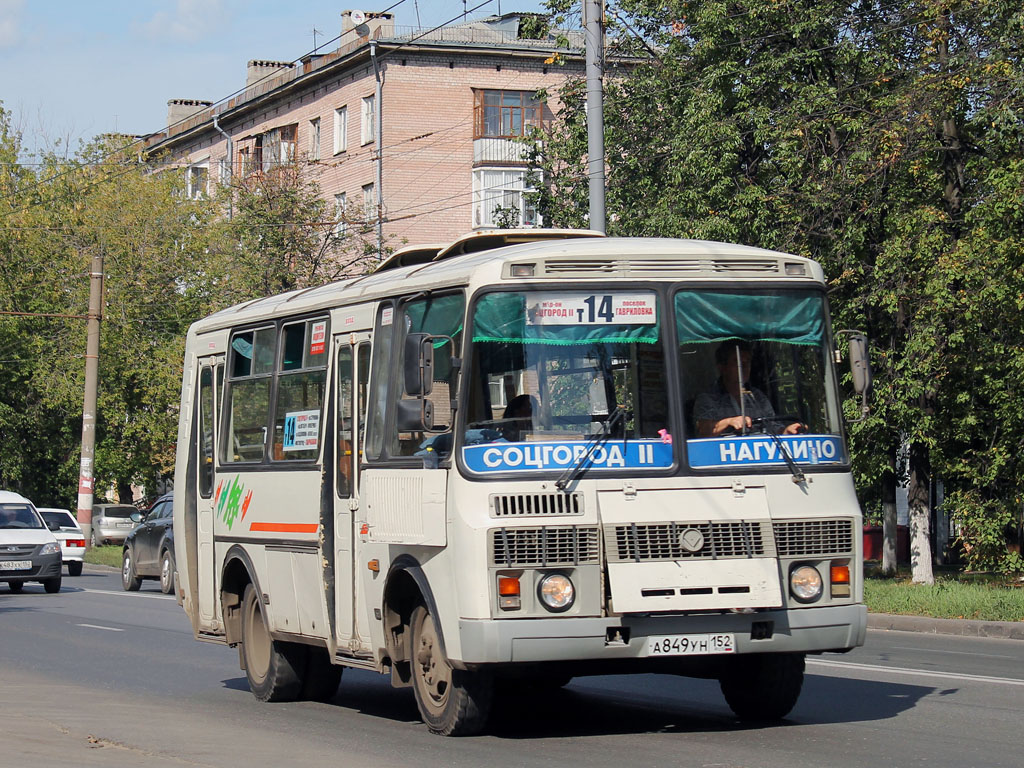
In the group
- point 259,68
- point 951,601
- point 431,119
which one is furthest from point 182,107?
point 951,601

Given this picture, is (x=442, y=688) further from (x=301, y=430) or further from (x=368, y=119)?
(x=368, y=119)

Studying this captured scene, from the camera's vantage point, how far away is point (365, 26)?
54.7 meters

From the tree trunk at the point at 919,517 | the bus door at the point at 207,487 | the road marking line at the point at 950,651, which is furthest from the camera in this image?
the tree trunk at the point at 919,517

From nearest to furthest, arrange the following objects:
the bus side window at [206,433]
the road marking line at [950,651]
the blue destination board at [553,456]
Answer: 1. the blue destination board at [553,456]
2. the bus side window at [206,433]
3. the road marking line at [950,651]

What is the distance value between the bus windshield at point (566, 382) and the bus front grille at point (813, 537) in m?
0.76

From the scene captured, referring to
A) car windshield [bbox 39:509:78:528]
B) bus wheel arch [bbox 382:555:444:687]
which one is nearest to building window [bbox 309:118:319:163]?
car windshield [bbox 39:509:78:528]

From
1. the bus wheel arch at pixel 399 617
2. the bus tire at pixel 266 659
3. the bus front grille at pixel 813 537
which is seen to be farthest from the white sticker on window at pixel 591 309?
the bus tire at pixel 266 659

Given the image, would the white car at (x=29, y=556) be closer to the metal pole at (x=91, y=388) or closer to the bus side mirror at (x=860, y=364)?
the metal pole at (x=91, y=388)

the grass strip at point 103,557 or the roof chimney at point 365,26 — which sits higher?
the roof chimney at point 365,26

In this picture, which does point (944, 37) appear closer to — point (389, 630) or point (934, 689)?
point (934, 689)

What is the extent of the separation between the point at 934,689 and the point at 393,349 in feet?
15.5

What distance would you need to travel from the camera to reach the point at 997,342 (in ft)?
78.5

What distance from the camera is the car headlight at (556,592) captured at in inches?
340

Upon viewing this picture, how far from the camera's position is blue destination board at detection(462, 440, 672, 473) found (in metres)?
8.79
